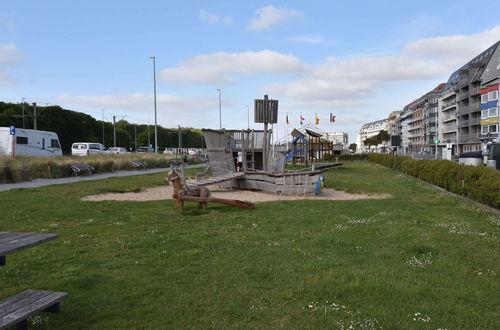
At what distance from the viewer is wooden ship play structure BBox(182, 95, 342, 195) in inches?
677

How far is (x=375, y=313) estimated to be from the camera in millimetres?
4340

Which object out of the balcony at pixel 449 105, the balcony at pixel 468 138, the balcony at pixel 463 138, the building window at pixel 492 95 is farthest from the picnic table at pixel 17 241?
the balcony at pixel 449 105

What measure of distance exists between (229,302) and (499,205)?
8.72m

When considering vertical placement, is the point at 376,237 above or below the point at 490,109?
below

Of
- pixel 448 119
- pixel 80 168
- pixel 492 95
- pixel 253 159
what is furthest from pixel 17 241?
pixel 448 119

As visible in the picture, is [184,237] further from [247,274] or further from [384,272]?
[384,272]

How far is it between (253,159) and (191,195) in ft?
29.5

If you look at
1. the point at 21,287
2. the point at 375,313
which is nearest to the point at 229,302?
the point at 375,313

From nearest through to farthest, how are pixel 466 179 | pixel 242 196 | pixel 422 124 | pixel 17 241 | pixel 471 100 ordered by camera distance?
pixel 17 241, pixel 466 179, pixel 242 196, pixel 471 100, pixel 422 124

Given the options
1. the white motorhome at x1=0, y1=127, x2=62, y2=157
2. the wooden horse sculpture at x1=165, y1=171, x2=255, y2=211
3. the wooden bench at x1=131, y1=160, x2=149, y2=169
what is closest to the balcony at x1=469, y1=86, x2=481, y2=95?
the wooden bench at x1=131, y1=160, x2=149, y2=169

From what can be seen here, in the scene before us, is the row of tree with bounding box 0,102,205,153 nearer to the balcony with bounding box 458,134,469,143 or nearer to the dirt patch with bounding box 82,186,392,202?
the dirt patch with bounding box 82,186,392,202

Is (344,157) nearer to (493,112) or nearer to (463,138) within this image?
(493,112)

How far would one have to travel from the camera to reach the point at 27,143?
33812mm

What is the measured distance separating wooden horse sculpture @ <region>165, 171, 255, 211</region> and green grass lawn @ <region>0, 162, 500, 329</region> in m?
1.17
